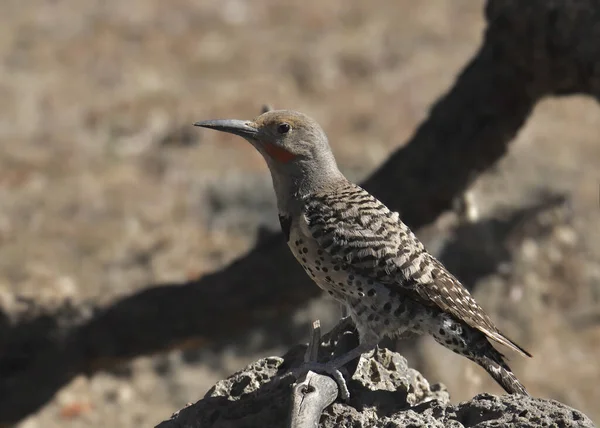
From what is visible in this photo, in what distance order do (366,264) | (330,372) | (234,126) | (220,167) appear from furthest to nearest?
1. (220,167)
2. (234,126)
3. (366,264)
4. (330,372)

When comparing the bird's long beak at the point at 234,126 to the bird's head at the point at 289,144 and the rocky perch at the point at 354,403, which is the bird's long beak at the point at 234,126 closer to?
the bird's head at the point at 289,144

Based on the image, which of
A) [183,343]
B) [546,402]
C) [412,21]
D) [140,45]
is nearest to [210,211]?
[183,343]

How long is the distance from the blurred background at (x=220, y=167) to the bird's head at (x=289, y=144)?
8.48 feet

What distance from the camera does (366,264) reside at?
503cm

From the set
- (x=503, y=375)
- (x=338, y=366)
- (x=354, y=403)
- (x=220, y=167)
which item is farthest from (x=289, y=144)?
(x=220, y=167)

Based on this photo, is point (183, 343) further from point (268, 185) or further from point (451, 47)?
point (451, 47)

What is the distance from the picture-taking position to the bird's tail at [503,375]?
4836mm

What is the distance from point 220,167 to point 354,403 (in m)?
8.55

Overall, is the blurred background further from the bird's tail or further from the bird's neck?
the bird's tail

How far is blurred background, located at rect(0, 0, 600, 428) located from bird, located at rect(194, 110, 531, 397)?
2621 mm

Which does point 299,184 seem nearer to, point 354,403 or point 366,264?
point 366,264

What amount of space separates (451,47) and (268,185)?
634cm

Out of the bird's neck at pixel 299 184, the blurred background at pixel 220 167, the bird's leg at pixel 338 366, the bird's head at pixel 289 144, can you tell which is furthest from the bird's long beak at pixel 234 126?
the blurred background at pixel 220 167

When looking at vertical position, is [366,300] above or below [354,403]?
above
